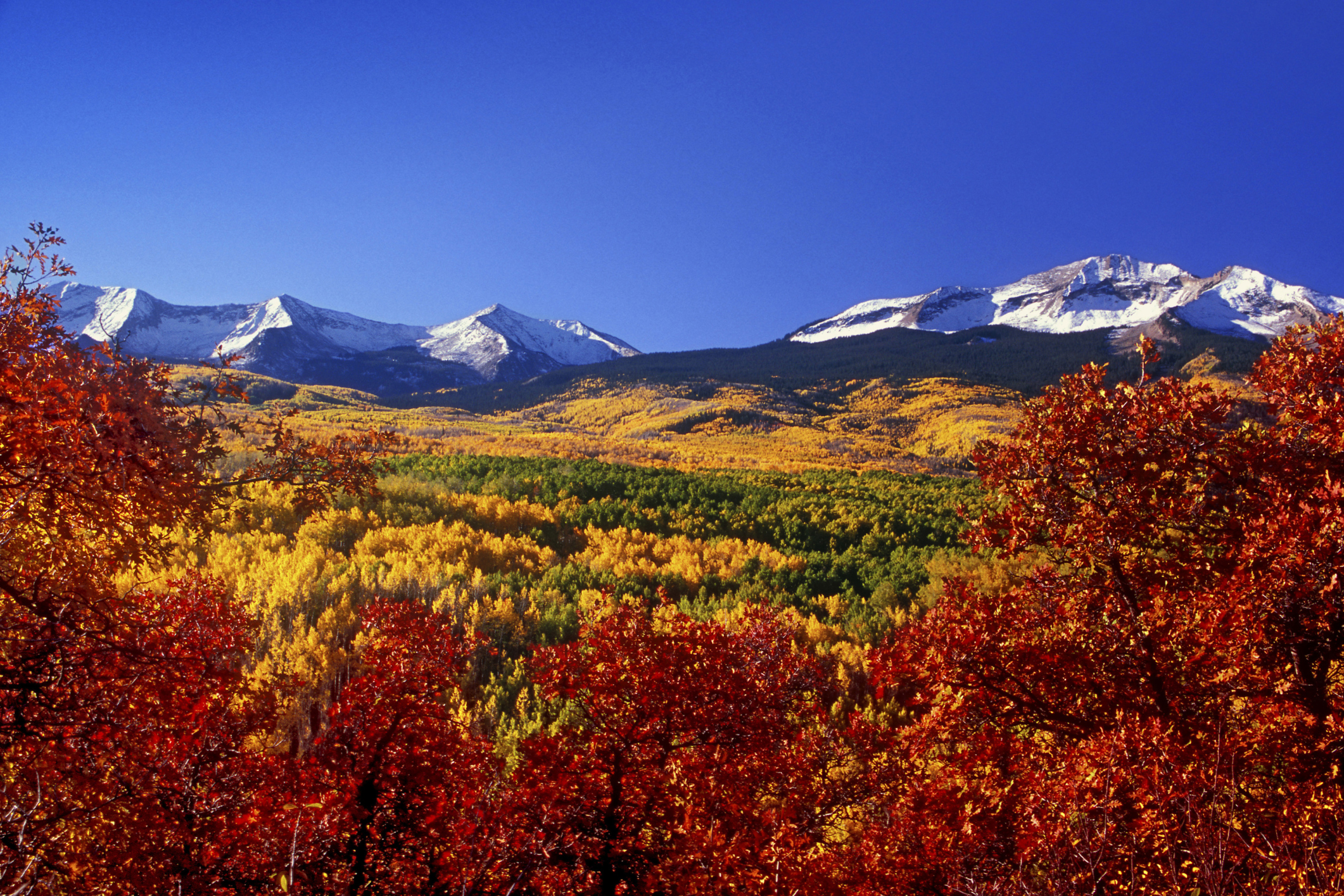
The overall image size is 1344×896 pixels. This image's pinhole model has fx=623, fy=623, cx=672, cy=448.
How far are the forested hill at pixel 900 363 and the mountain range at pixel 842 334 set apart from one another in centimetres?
66

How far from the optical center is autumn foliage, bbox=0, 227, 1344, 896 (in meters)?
3.78

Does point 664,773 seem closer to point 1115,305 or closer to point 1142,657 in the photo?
point 1142,657

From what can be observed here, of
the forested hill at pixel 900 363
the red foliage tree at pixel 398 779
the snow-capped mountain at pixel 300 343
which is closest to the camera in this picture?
the red foliage tree at pixel 398 779

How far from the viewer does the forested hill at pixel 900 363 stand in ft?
268

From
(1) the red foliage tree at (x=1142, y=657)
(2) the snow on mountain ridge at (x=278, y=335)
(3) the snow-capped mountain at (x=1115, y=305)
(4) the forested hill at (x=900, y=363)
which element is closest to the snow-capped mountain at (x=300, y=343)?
(2) the snow on mountain ridge at (x=278, y=335)

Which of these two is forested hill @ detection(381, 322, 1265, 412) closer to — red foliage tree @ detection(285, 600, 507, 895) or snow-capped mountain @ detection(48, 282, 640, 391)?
snow-capped mountain @ detection(48, 282, 640, 391)

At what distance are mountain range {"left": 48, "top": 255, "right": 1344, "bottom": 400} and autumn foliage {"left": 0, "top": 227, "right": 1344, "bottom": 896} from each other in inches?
3345

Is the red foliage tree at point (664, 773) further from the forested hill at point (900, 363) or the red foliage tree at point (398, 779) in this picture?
the forested hill at point (900, 363)

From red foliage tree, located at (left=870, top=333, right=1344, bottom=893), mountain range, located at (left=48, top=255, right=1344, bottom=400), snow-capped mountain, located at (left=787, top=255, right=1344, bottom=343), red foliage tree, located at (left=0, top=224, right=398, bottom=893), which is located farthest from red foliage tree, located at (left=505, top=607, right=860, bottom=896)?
snow-capped mountain, located at (left=787, top=255, right=1344, bottom=343)

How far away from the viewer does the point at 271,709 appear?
5695 millimetres

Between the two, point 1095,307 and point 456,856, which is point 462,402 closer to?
point 456,856

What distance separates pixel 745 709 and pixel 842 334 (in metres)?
185

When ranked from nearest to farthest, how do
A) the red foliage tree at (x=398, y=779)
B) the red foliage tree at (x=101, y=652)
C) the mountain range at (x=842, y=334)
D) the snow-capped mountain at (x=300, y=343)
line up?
the red foliage tree at (x=101, y=652) < the red foliage tree at (x=398, y=779) < the mountain range at (x=842, y=334) < the snow-capped mountain at (x=300, y=343)

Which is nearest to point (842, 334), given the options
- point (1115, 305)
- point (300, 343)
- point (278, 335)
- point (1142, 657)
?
point (1115, 305)
